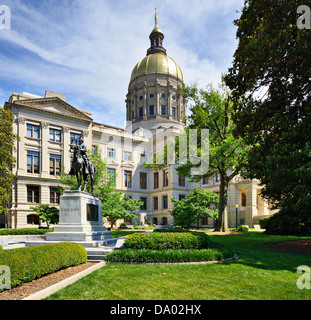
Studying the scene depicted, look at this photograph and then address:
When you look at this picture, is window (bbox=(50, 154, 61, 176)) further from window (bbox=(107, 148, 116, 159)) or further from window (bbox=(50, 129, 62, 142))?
window (bbox=(107, 148, 116, 159))

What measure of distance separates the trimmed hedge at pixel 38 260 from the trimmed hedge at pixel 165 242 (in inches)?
89.9

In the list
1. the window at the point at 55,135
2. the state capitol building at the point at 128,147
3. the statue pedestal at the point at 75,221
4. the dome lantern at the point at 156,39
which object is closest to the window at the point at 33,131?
the state capitol building at the point at 128,147

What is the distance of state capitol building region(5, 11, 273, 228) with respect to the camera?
41.4m

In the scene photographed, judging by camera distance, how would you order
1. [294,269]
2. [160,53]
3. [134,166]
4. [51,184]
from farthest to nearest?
1. [160,53]
2. [134,166]
3. [51,184]
4. [294,269]

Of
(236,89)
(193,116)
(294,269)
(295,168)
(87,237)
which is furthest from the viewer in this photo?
Answer: (193,116)

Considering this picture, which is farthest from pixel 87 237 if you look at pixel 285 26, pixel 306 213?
pixel 306 213

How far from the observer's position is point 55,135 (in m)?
45.2

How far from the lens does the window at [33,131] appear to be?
42622mm

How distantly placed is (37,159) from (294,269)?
1647 inches

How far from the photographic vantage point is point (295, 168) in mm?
11758

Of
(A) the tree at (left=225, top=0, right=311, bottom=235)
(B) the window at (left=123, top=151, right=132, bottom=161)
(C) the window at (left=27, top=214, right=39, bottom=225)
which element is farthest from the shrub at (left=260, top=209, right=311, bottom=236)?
(B) the window at (left=123, top=151, right=132, bottom=161)

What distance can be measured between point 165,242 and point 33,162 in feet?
123

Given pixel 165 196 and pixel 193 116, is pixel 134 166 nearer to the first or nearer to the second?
pixel 165 196

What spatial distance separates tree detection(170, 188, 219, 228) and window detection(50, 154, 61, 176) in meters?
23.4
